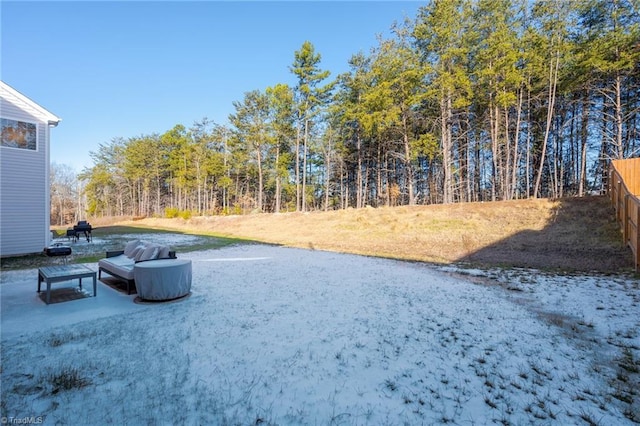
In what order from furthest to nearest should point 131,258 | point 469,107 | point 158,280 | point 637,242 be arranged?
point 469,107 < point 637,242 < point 131,258 < point 158,280

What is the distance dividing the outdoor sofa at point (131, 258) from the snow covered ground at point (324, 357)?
0.36 metres

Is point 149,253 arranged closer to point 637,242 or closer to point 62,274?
point 62,274

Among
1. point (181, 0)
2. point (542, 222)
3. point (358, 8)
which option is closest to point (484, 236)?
point (542, 222)

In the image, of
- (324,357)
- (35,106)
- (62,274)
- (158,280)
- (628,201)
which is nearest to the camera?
(324,357)

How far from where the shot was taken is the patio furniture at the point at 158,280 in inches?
177

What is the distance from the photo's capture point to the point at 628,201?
25.1 ft

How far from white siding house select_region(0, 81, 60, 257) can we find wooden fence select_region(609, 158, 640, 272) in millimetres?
16872

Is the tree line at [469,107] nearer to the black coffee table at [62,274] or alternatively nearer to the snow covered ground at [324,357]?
the snow covered ground at [324,357]

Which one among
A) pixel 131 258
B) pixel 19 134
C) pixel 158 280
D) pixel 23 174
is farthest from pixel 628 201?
pixel 19 134

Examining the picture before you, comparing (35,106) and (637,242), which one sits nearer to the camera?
(637,242)

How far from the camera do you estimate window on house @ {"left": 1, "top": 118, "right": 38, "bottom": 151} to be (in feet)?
27.0

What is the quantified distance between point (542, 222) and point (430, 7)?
48.4ft

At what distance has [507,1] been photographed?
53.6 feet

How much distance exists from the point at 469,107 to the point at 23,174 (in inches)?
967
